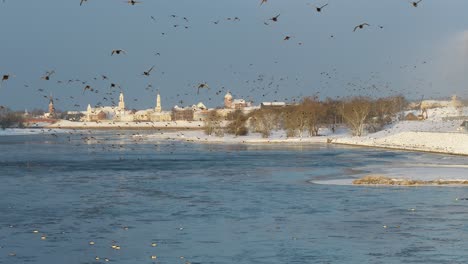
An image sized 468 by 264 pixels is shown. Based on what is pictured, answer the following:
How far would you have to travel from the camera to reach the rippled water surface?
68.9 ft

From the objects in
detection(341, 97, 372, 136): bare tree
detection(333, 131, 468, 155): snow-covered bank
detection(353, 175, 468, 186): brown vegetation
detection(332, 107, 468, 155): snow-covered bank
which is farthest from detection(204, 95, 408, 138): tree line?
detection(353, 175, 468, 186): brown vegetation

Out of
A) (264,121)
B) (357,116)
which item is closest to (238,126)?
(264,121)

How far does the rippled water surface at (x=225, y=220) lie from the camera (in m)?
21.0

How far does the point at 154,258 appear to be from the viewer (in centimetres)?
2047

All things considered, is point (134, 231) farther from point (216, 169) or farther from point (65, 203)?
point (216, 169)

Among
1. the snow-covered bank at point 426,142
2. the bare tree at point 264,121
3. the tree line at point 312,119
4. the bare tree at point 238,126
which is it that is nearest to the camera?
the snow-covered bank at point 426,142

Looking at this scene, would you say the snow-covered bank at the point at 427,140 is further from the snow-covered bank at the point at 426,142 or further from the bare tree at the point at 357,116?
the bare tree at the point at 357,116

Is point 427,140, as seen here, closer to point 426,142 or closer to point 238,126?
point 426,142

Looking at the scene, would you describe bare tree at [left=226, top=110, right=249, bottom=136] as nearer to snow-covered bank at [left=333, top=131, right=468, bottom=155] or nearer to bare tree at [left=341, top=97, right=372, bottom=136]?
bare tree at [left=341, top=97, right=372, bottom=136]

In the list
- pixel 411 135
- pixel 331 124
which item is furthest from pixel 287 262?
pixel 331 124

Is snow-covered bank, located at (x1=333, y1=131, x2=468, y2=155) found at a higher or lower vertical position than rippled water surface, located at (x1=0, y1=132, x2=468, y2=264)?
higher

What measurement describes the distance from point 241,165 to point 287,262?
38.4m

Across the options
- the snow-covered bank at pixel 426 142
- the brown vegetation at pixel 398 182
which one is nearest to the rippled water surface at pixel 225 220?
the brown vegetation at pixel 398 182

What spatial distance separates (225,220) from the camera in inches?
1075
